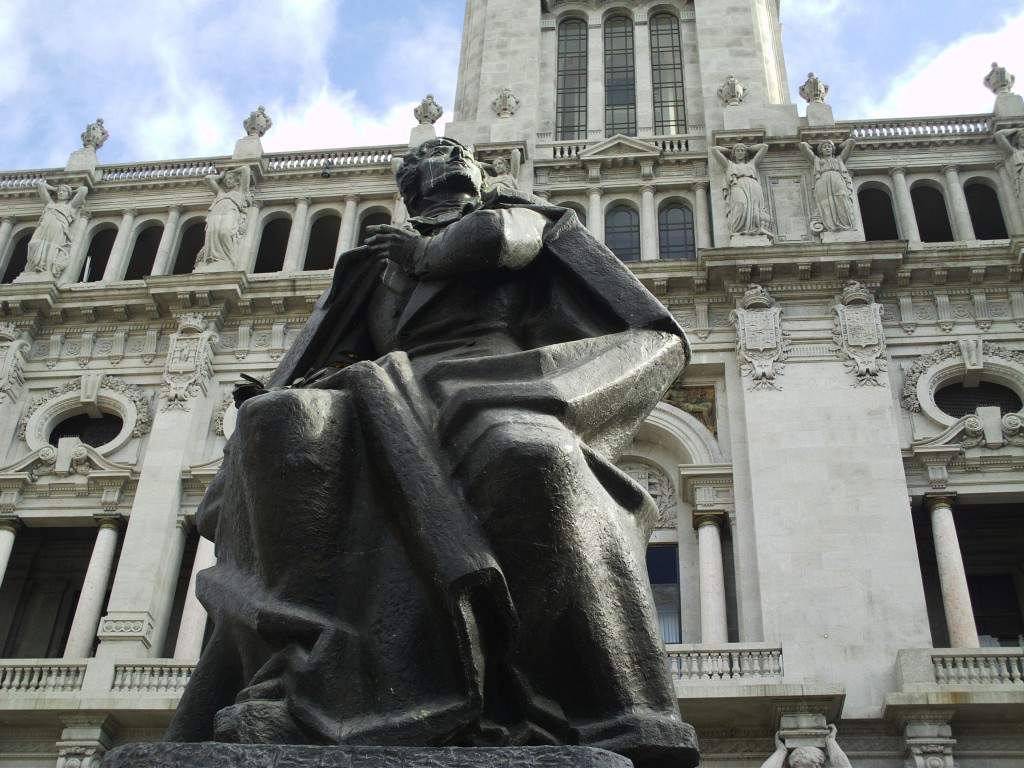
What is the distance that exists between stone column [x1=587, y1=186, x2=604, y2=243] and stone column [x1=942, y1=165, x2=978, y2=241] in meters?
6.81

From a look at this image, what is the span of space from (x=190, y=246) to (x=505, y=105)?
7.57 metres

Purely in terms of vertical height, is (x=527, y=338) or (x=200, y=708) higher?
(x=527, y=338)

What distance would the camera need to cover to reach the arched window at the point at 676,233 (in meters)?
24.6

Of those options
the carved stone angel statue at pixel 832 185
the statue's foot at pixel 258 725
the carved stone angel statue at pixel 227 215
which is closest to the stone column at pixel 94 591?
the carved stone angel statue at pixel 227 215

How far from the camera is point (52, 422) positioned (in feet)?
76.2

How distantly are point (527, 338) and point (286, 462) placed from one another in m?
1.09

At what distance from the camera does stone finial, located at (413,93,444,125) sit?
27.5 metres

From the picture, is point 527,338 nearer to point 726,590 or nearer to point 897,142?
point 726,590

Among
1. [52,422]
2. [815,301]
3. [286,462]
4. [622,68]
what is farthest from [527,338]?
[622,68]

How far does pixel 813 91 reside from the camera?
26.2 meters

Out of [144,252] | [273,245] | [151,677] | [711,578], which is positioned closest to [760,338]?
[711,578]

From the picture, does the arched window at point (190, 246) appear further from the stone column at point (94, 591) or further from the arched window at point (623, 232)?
the arched window at point (623, 232)

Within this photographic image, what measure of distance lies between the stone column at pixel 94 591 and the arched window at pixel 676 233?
11709mm

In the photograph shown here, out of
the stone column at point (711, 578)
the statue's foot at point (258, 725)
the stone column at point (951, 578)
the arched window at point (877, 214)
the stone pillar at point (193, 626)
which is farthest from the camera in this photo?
the arched window at point (877, 214)
